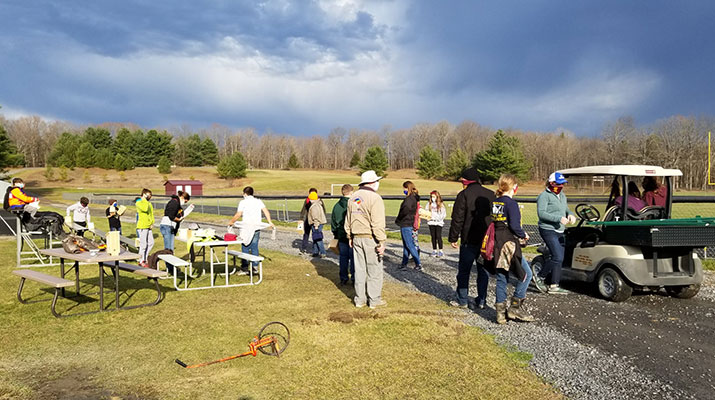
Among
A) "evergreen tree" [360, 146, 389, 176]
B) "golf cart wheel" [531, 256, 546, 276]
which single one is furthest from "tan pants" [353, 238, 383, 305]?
"evergreen tree" [360, 146, 389, 176]

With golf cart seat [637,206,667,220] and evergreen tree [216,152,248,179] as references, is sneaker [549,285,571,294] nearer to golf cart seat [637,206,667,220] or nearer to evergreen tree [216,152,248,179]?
golf cart seat [637,206,667,220]

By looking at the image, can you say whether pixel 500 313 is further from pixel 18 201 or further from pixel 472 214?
pixel 18 201

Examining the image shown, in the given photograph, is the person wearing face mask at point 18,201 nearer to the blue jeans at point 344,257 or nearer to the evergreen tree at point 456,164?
the blue jeans at point 344,257

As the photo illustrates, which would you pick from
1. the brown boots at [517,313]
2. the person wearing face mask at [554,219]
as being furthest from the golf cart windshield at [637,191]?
the brown boots at [517,313]

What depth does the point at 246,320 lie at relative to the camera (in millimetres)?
6852

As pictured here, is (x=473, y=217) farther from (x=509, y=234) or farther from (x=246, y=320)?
(x=246, y=320)

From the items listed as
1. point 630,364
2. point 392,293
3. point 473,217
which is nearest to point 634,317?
point 630,364

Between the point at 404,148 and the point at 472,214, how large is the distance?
443 ft

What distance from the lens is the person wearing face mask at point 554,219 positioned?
8.29 metres

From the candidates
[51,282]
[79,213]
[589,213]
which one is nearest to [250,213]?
[51,282]

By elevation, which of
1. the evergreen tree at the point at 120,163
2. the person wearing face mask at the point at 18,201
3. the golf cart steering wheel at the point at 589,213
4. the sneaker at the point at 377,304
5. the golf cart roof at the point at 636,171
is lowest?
the sneaker at the point at 377,304

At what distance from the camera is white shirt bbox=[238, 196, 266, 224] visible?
32.7ft

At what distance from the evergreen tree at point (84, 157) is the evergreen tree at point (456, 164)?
70420mm

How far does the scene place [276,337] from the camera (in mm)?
5984
